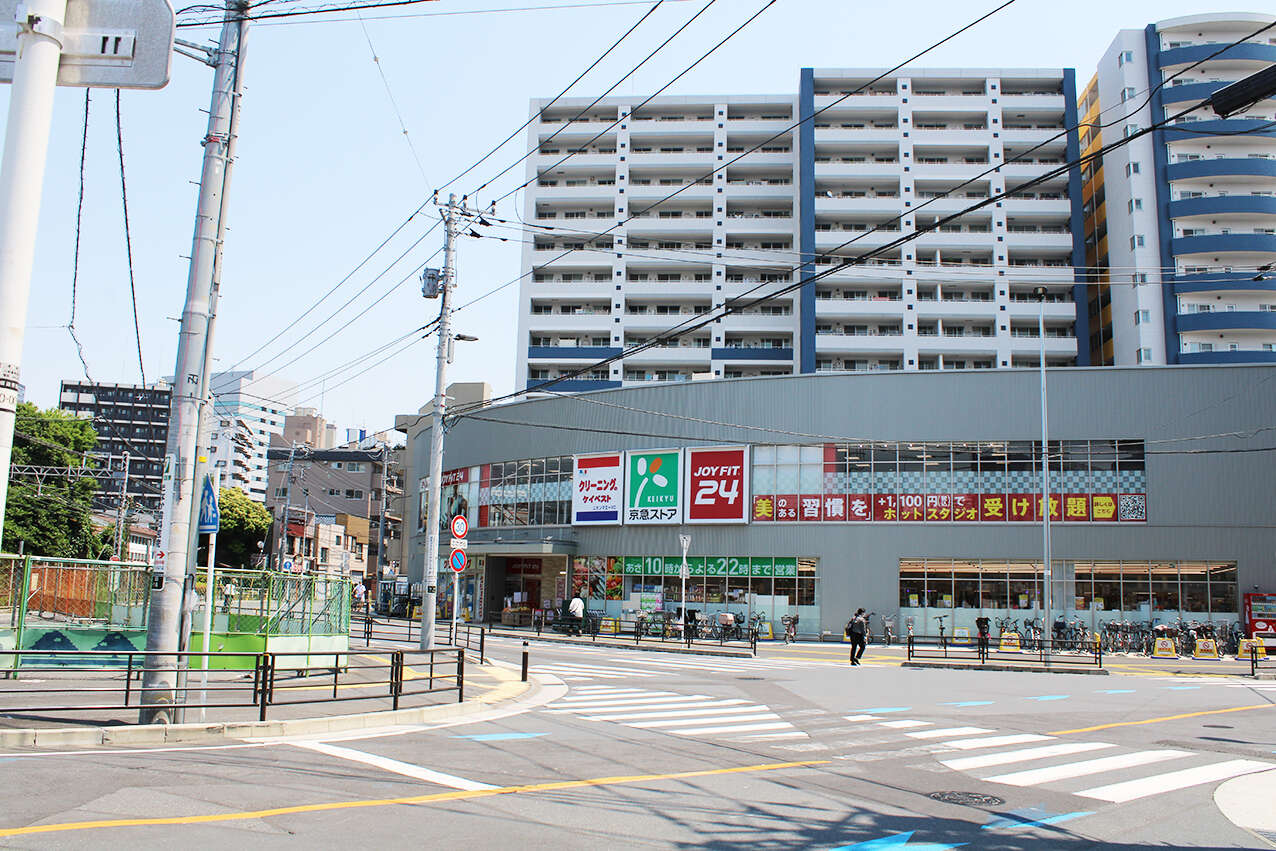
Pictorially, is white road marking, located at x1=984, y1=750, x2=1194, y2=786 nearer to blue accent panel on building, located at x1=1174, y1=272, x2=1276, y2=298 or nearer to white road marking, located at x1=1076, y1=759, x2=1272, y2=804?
white road marking, located at x1=1076, y1=759, x2=1272, y2=804

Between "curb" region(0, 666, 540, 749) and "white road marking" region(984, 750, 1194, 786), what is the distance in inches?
328

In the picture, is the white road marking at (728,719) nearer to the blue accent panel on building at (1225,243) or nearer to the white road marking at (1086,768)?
the white road marking at (1086,768)

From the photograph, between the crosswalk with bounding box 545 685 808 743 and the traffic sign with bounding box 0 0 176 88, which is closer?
the traffic sign with bounding box 0 0 176 88


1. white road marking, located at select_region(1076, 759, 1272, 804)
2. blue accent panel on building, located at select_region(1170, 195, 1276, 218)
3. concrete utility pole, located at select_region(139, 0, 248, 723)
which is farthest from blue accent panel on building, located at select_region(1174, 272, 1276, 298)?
concrete utility pole, located at select_region(139, 0, 248, 723)

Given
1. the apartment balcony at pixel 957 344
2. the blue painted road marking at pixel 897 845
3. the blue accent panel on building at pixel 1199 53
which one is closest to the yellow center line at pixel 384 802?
the blue painted road marking at pixel 897 845

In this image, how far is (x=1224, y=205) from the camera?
215 feet

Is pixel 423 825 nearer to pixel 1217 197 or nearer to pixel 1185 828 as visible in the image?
pixel 1185 828

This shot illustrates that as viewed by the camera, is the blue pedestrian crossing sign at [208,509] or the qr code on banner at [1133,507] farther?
the qr code on banner at [1133,507]

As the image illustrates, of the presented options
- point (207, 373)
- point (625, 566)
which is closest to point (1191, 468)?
point (625, 566)

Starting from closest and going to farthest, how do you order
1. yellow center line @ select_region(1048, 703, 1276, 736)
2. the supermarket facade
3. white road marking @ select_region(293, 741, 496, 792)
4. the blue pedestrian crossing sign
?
white road marking @ select_region(293, 741, 496, 792)
the blue pedestrian crossing sign
yellow center line @ select_region(1048, 703, 1276, 736)
the supermarket facade

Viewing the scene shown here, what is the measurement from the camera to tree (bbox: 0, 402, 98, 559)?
5600cm

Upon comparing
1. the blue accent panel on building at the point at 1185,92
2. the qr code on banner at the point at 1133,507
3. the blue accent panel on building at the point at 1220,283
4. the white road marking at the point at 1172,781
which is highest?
the blue accent panel on building at the point at 1185,92

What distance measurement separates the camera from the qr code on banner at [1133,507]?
132 feet

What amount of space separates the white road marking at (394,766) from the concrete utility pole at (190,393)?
83.0 inches
